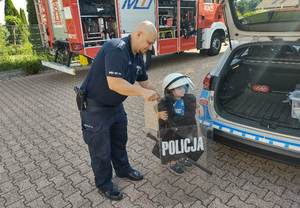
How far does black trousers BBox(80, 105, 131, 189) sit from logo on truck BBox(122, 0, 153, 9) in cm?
505

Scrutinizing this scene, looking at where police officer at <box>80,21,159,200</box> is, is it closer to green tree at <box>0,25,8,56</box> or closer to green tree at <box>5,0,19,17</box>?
green tree at <box>0,25,8,56</box>

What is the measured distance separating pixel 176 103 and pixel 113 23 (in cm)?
496

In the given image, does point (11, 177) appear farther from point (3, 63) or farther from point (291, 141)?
point (3, 63)

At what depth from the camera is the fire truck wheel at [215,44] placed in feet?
31.6

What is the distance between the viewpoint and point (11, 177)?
2998 mm

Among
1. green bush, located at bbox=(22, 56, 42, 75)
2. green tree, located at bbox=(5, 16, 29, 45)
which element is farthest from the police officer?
green tree, located at bbox=(5, 16, 29, 45)

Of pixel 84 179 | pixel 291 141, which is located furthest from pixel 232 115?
pixel 84 179

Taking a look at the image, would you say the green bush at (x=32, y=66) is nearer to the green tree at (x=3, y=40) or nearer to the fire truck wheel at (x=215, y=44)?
the green tree at (x=3, y=40)

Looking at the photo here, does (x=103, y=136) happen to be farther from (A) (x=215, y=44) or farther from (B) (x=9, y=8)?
(B) (x=9, y=8)

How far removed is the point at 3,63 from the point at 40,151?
6.02m

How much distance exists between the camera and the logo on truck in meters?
6.84

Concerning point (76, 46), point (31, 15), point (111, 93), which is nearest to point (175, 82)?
point (111, 93)

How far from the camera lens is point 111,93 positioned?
7.32 feet

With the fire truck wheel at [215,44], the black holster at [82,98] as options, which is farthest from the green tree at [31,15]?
the black holster at [82,98]
